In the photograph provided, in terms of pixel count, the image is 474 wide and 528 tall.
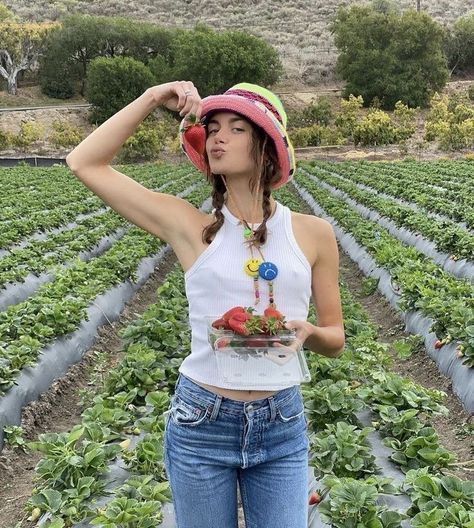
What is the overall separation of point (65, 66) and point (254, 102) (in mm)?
A: 65872

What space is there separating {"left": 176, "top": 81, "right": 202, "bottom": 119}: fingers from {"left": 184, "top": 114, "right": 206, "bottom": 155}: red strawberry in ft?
0.08

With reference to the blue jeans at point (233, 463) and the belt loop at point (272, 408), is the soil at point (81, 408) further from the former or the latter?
the belt loop at point (272, 408)

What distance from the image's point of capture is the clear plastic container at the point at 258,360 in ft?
6.68

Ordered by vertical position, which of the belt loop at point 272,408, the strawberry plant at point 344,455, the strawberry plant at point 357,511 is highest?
the belt loop at point 272,408

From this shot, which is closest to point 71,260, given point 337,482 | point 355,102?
point 337,482

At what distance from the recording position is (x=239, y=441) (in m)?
2.13

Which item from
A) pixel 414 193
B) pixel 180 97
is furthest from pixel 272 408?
pixel 414 193

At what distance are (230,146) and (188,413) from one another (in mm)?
852

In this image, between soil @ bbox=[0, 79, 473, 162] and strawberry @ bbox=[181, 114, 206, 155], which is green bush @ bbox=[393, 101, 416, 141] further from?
strawberry @ bbox=[181, 114, 206, 155]

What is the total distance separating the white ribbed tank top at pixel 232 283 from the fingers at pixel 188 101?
36cm

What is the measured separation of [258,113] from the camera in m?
2.24

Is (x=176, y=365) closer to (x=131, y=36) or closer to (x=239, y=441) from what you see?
(x=239, y=441)

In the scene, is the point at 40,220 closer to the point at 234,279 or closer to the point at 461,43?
the point at 234,279

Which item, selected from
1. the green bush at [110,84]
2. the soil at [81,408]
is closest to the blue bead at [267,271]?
the soil at [81,408]
